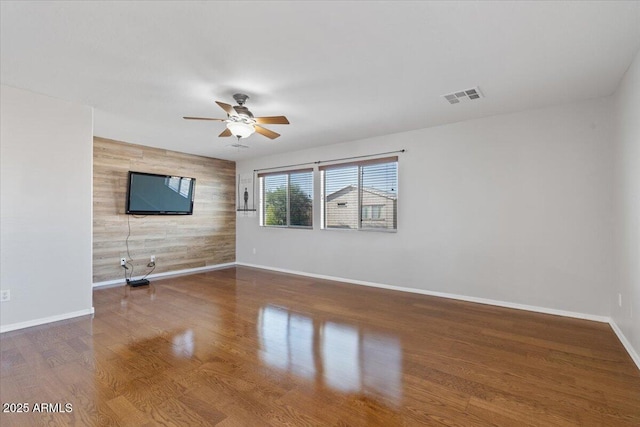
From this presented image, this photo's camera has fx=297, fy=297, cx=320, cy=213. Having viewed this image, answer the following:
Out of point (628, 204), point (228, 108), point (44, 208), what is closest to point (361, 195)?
point (228, 108)

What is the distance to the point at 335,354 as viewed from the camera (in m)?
2.64

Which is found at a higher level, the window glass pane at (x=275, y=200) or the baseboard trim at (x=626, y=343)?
the window glass pane at (x=275, y=200)

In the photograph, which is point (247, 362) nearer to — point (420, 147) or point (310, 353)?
point (310, 353)

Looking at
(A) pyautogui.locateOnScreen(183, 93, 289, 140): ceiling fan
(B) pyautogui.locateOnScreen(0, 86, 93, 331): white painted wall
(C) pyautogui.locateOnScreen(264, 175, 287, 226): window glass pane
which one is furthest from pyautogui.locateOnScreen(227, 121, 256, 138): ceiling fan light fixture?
(C) pyautogui.locateOnScreen(264, 175, 287, 226): window glass pane

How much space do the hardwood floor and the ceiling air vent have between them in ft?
8.32

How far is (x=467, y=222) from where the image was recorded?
13.7 feet

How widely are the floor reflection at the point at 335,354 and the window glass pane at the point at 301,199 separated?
274 centimetres

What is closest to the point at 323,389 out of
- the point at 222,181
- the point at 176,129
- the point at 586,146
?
the point at 586,146

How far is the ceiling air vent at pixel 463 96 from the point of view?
3164 mm

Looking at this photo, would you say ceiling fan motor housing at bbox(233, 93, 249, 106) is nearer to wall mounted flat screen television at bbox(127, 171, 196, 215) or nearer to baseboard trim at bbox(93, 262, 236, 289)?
wall mounted flat screen television at bbox(127, 171, 196, 215)

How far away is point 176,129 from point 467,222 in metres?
4.51

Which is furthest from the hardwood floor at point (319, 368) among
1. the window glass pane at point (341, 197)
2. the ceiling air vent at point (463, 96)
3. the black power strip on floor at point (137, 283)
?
the ceiling air vent at point (463, 96)

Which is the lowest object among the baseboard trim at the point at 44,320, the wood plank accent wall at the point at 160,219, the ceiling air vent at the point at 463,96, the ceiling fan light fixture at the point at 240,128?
the baseboard trim at the point at 44,320

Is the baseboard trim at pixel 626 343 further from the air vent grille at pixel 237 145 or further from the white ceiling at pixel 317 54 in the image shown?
the air vent grille at pixel 237 145
